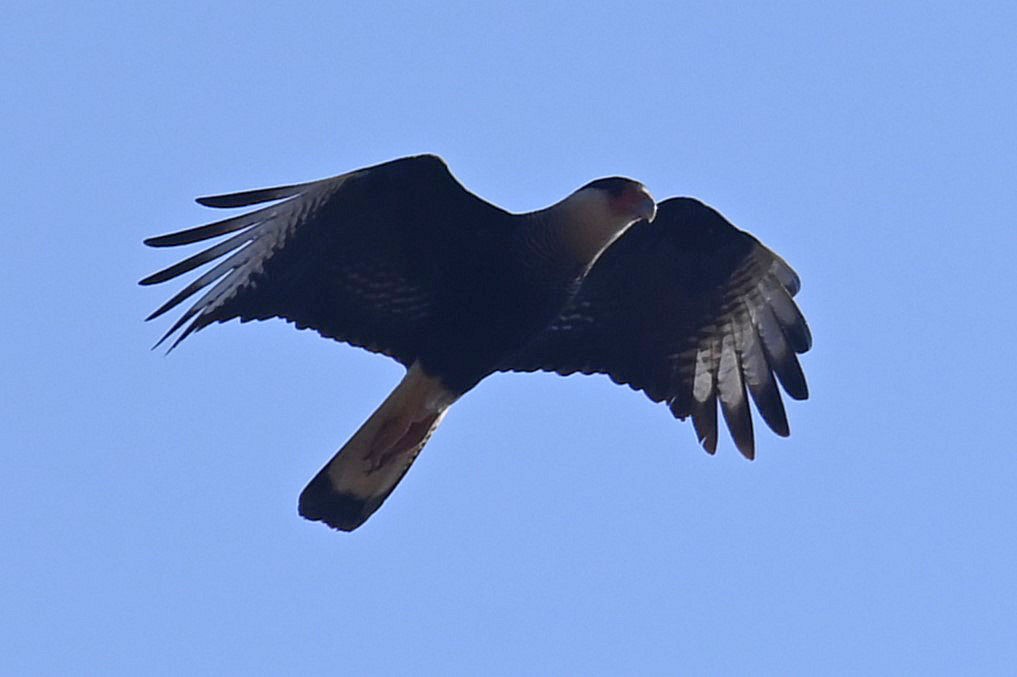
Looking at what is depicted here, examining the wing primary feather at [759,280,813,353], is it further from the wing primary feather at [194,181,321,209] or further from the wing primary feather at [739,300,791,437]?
the wing primary feather at [194,181,321,209]

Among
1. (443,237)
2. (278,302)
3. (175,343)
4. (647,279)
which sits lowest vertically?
(175,343)

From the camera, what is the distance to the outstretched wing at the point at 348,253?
7625 millimetres

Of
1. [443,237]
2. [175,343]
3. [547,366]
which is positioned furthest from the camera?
[547,366]

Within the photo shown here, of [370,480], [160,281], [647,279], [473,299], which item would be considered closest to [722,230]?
[647,279]

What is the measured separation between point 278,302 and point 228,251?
261mm

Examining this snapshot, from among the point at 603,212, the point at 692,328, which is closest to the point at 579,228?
the point at 603,212

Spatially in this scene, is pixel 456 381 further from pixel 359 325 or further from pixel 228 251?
pixel 228 251

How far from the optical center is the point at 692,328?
8.74m

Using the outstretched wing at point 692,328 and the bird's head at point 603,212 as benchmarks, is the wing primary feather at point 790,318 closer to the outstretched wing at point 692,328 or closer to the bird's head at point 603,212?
the outstretched wing at point 692,328

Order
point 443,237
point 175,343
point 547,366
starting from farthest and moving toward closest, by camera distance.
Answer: point 547,366 < point 443,237 < point 175,343

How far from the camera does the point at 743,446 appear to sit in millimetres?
8680

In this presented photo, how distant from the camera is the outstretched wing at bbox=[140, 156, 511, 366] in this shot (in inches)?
300

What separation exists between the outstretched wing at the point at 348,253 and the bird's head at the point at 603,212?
10.5 inches

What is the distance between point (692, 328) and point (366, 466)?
1430mm
